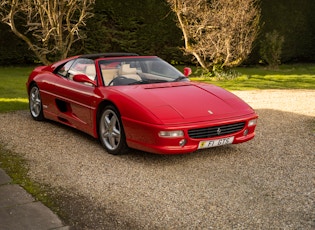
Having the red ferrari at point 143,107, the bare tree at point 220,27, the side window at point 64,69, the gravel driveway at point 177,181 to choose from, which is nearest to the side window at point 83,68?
the red ferrari at point 143,107

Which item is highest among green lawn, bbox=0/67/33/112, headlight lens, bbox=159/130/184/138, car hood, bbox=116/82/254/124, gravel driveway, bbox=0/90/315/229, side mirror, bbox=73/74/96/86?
side mirror, bbox=73/74/96/86

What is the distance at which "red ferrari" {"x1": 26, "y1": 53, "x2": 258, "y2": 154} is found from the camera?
5.37m

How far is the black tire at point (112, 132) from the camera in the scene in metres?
5.82

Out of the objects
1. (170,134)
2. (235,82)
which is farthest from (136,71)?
(235,82)

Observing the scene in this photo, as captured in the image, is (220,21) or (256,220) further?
(220,21)

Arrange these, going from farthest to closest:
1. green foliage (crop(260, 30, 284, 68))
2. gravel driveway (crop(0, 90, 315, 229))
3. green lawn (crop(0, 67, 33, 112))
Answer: green foliage (crop(260, 30, 284, 68)) → green lawn (crop(0, 67, 33, 112)) → gravel driveway (crop(0, 90, 315, 229))

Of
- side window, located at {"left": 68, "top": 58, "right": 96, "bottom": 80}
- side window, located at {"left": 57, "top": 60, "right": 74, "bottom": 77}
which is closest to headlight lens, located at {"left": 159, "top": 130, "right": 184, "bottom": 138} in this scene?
side window, located at {"left": 68, "top": 58, "right": 96, "bottom": 80}

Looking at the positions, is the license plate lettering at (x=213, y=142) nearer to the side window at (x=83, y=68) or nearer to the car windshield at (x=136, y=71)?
the car windshield at (x=136, y=71)

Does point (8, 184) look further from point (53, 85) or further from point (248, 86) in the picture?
point (248, 86)

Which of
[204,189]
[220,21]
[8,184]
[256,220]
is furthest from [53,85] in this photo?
[220,21]

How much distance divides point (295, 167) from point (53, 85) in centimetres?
402

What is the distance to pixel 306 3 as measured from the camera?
72.1 ft

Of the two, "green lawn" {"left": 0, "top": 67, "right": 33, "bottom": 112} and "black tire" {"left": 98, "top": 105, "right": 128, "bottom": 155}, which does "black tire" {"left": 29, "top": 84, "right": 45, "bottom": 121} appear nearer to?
"green lawn" {"left": 0, "top": 67, "right": 33, "bottom": 112}

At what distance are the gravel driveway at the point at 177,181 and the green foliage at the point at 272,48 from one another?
1174 centimetres
